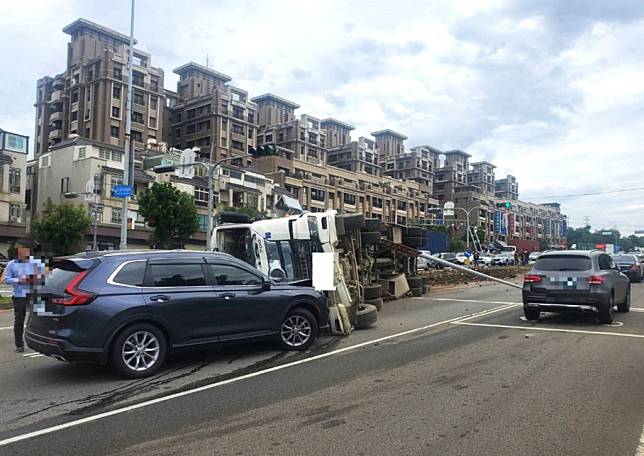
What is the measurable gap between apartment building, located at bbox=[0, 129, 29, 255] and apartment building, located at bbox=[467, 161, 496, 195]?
105947mm

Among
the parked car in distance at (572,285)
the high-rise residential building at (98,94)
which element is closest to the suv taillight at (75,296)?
the parked car in distance at (572,285)

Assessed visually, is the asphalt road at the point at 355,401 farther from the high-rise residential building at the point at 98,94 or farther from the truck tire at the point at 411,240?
the high-rise residential building at the point at 98,94

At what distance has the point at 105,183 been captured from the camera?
52.7 m

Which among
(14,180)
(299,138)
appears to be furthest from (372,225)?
(299,138)

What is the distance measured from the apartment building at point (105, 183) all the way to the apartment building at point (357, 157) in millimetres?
46230

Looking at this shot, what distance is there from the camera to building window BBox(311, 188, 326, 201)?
8231 cm

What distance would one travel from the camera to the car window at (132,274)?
6.62 m

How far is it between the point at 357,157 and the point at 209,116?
3363cm

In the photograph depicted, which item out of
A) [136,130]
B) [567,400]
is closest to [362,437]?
[567,400]

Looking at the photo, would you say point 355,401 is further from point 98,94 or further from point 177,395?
point 98,94

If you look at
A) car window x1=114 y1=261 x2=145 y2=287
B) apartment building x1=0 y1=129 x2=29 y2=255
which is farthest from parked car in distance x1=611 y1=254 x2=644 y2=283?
apartment building x1=0 y1=129 x2=29 y2=255

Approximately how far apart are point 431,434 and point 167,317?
12.2 ft

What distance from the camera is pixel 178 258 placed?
725 centimetres

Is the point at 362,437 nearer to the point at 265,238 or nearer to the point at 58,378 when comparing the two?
the point at 58,378
